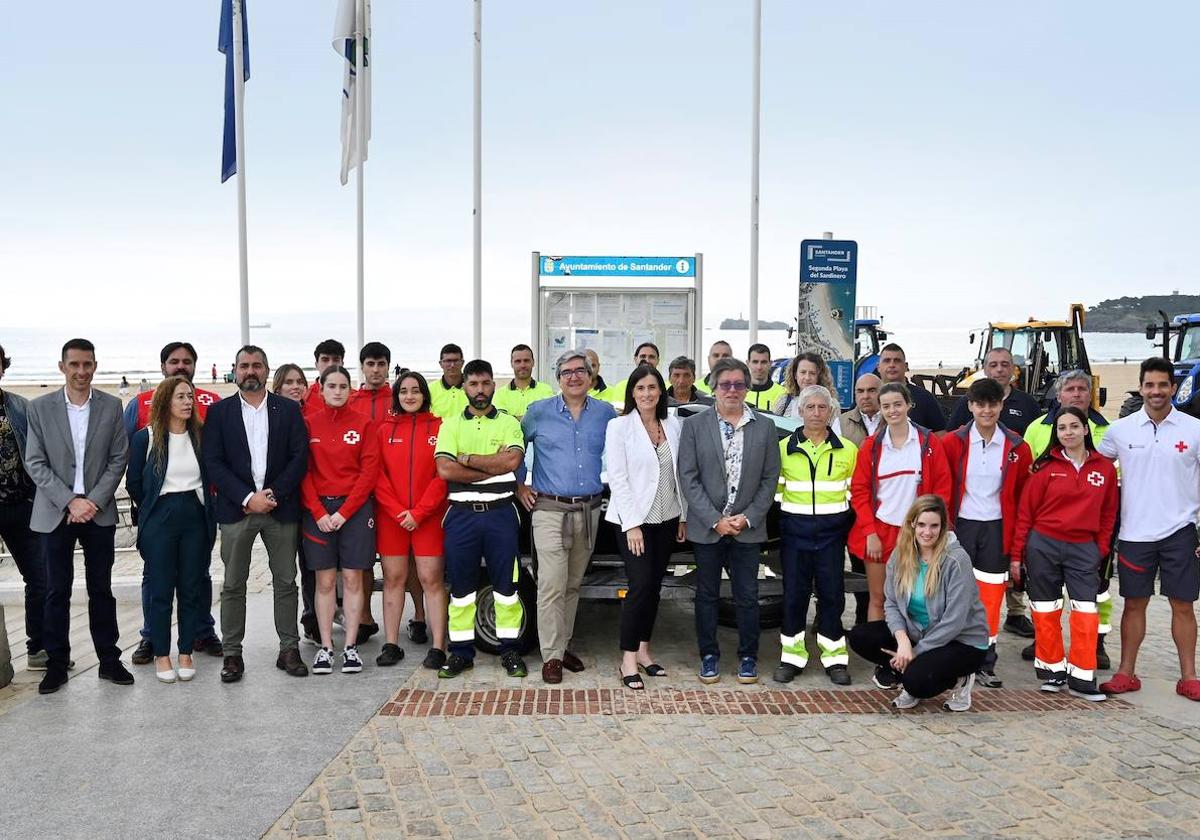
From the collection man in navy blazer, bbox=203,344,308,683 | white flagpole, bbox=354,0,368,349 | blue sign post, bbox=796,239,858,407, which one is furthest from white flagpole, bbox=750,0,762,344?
man in navy blazer, bbox=203,344,308,683

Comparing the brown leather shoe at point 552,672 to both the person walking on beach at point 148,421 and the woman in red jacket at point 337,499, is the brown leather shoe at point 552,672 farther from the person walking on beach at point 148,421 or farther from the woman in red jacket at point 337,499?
the person walking on beach at point 148,421

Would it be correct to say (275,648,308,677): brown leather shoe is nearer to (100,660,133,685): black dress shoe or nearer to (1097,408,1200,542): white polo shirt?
(100,660,133,685): black dress shoe

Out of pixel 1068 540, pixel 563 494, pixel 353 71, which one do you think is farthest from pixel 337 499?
pixel 353 71

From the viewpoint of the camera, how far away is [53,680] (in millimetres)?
5902

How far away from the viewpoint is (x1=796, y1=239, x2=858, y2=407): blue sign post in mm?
10742

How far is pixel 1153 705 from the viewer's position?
5.67 meters

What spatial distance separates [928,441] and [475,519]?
288cm

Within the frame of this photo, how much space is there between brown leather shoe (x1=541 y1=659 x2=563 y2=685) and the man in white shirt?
10.9 feet

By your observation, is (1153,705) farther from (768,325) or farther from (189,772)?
(768,325)

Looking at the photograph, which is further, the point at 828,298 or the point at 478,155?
the point at 478,155

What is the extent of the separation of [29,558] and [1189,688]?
716 centimetres

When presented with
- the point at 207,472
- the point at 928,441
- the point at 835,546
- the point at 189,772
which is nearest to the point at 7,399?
the point at 207,472

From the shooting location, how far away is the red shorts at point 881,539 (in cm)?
604

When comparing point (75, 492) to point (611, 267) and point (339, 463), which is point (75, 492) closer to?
point (339, 463)
